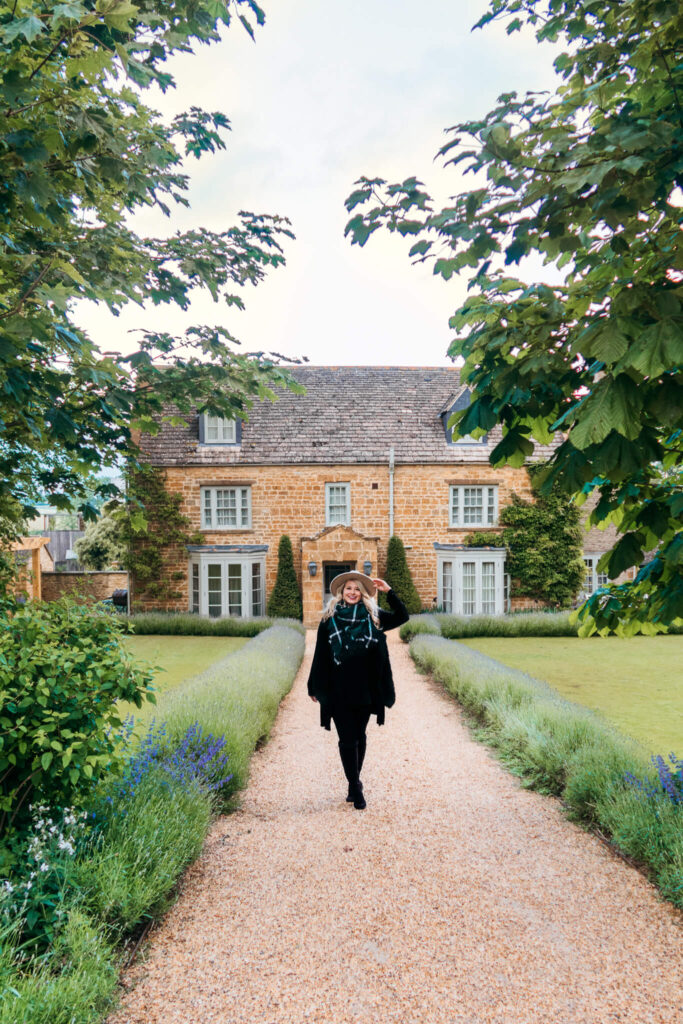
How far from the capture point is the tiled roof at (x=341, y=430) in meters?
20.8

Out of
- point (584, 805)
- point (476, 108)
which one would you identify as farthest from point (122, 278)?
point (584, 805)

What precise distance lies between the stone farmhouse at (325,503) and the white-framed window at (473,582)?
0.11 ft

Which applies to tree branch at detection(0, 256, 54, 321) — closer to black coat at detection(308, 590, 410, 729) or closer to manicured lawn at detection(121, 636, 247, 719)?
black coat at detection(308, 590, 410, 729)

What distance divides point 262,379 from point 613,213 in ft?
10.7

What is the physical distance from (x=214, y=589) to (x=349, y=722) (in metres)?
15.7

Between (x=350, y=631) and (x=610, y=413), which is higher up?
(x=610, y=413)

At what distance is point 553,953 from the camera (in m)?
3.41

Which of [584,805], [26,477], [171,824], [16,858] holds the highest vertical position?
[26,477]

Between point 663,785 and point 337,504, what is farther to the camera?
point 337,504

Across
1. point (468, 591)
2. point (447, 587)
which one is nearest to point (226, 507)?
point (447, 587)

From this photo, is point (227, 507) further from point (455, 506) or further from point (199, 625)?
point (455, 506)

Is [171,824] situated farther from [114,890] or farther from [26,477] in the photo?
[26,477]

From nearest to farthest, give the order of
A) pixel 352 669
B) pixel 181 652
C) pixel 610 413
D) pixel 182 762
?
pixel 610 413 < pixel 182 762 < pixel 352 669 < pixel 181 652

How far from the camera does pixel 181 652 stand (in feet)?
48.4
